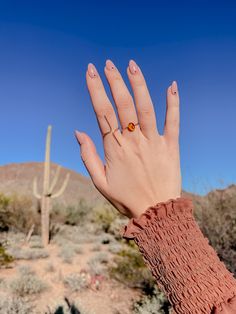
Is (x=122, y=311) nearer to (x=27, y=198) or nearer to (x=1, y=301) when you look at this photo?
(x=1, y=301)

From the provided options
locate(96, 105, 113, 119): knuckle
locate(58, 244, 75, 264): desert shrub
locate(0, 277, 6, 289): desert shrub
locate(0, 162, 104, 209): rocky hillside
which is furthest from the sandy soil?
locate(0, 162, 104, 209): rocky hillside

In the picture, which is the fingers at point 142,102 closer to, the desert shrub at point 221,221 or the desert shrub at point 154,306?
the desert shrub at point 154,306

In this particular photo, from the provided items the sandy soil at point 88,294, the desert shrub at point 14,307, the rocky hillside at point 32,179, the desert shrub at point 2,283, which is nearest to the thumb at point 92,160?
the desert shrub at point 14,307

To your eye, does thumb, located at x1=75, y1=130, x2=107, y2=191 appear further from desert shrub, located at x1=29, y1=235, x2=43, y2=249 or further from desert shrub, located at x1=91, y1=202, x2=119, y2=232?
desert shrub, located at x1=91, y1=202, x2=119, y2=232

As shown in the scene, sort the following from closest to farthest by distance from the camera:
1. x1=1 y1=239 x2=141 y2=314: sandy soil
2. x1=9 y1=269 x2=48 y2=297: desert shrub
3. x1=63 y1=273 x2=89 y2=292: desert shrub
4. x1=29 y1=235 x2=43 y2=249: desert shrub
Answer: x1=1 y1=239 x2=141 y2=314: sandy soil, x1=9 y1=269 x2=48 y2=297: desert shrub, x1=63 y1=273 x2=89 y2=292: desert shrub, x1=29 y1=235 x2=43 y2=249: desert shrub

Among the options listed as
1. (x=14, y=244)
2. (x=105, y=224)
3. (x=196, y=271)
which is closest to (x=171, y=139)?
(x=196, y=271)

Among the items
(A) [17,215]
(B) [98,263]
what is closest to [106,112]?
(B) [98,263]
